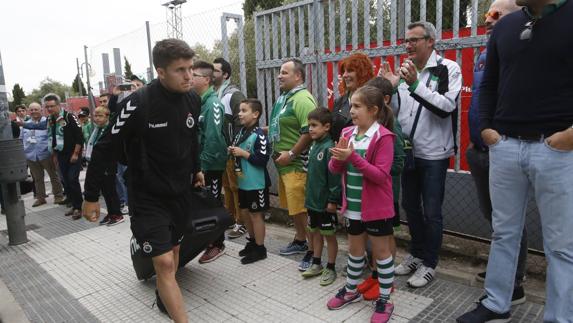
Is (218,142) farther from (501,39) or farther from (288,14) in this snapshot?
(501,39)

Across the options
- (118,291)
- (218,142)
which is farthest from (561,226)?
(118,291)

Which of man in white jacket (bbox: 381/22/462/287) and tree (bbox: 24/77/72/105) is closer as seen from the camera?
man in white jacket (bbox: 381/22/462/287)

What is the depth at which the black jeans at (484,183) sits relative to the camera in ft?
9.89

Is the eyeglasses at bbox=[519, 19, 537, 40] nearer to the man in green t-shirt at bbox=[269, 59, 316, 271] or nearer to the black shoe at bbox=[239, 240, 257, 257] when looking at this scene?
the man in green t-shirt at bbox=[269, 59, 316, 271]

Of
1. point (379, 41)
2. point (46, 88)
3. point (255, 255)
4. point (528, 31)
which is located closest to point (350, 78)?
point (379, 41)

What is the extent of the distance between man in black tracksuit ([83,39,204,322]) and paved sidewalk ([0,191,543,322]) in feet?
2.44

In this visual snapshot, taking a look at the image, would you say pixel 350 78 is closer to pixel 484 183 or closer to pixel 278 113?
pixel 278 113

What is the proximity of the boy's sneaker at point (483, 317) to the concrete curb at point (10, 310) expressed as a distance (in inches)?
128

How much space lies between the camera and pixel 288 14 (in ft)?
17.7

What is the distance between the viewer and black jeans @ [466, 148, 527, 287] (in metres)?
3.01

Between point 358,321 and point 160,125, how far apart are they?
74.2 inches

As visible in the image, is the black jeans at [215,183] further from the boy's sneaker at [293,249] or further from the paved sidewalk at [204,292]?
the boy's sneaker at [293,249]

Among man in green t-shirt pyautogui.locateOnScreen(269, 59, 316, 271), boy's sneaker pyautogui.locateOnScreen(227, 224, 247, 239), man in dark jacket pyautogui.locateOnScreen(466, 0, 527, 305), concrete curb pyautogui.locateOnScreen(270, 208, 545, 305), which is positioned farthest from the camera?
boy's sneaker pyautogui.locateOnScreen(227, 224, 247, 239)

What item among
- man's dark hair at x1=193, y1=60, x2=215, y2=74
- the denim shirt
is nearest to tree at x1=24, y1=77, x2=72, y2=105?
the denim shirt
